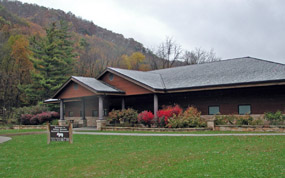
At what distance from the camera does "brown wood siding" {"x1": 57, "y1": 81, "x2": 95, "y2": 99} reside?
28062mm

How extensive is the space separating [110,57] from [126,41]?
18.5 m

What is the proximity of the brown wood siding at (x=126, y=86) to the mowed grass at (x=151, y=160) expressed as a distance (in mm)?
11331

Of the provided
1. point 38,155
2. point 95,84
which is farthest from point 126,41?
point 38,155

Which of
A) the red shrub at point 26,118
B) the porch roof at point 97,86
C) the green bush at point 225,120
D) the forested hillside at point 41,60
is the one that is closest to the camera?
the green bush at point 225,120

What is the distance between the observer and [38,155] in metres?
14.0

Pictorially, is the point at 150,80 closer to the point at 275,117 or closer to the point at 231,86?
the point at 231,86

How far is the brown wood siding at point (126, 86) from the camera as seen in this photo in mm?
26897

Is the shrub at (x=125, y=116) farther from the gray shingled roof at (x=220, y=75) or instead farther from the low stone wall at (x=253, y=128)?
the low stone wall at (x=253, y=128)

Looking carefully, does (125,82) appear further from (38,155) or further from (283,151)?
(283,151)

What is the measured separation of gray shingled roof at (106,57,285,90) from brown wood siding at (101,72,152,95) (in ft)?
2.13

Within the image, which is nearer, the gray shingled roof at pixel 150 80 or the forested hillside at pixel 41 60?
the gray shingled roof at pixel 150 80

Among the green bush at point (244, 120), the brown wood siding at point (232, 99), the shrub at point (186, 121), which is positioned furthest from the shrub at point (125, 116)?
the green bush at point (244, 120)

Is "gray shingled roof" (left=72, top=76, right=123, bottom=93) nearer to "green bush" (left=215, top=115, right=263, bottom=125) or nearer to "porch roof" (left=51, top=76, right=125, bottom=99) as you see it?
"porch roof" (left=51, top=76, right=125, bottom=99)

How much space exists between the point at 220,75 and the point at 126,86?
338 inches
